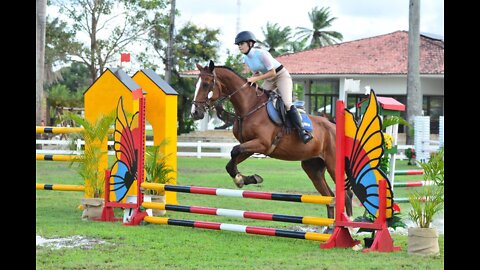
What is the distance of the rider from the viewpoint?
8609 millimetres

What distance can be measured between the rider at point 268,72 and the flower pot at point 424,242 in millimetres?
1978

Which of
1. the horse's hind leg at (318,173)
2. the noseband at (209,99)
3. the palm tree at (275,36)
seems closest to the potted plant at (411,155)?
the horse's hind leg at (318,173)

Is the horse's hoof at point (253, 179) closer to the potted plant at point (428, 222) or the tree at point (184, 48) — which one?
the potted plant at point (428, 222)

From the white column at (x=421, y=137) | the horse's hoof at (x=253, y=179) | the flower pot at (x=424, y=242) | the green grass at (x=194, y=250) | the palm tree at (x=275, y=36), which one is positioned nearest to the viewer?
the green grass at (x=194, y=250)

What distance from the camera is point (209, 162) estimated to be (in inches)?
900

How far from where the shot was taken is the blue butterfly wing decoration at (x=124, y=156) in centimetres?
962

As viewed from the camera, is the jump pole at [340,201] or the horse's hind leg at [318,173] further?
the horse's hind leg at [318,173]

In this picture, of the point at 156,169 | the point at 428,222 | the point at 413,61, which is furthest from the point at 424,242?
the point at 413,61

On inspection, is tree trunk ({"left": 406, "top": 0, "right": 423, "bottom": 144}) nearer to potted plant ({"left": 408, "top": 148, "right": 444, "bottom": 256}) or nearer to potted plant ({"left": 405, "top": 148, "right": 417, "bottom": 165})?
Answer: potted plant ({"left": 405, "top": 148, "right": 417, "bottom": 165})

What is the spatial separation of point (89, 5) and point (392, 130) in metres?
28.0

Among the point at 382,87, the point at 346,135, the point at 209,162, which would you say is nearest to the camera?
the point at 346,135
